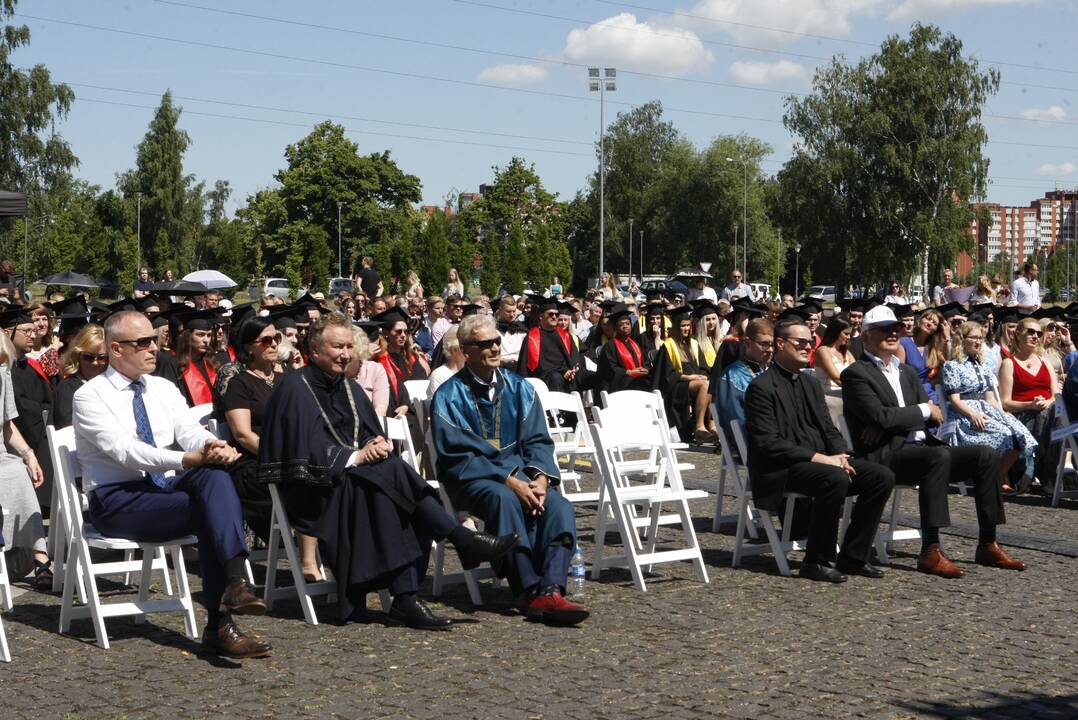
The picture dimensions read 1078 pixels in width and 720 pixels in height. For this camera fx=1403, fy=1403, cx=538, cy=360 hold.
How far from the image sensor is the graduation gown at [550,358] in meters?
16.8

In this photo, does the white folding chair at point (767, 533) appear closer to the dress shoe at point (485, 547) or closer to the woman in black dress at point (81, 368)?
the dress shoe at point (485, 547)

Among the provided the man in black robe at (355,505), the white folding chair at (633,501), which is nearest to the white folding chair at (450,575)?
the man in black robe at (355,505)

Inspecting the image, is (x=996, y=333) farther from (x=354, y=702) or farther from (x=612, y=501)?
(x=354, y=702)

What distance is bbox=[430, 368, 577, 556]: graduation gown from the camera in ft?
26.0

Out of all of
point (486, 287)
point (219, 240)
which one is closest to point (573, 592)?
point (486, 287)

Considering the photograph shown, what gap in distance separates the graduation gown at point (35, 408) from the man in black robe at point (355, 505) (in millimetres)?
2491

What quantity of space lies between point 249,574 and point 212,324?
289cm

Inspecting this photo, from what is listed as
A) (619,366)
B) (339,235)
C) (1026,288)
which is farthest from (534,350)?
(339,235)

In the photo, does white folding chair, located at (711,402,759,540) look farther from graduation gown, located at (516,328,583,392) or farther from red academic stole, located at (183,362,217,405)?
graduation gown, located at (516,328,583,392)

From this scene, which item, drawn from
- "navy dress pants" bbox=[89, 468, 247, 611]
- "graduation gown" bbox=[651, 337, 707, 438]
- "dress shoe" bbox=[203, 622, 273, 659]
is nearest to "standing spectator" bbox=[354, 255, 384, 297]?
"graduation gown" bbox=[651, 337, 707, 438]

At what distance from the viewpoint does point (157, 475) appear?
23.7ft

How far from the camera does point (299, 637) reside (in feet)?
23.6

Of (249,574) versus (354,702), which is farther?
(249,574)

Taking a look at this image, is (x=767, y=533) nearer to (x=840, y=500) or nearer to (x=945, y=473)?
(x=840, y=500)
